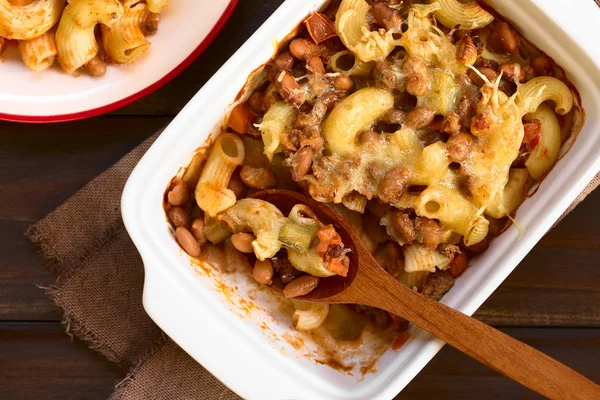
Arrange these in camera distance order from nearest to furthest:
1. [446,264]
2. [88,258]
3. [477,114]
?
1. [477,114]
2. [446,264]
3. [88,258]

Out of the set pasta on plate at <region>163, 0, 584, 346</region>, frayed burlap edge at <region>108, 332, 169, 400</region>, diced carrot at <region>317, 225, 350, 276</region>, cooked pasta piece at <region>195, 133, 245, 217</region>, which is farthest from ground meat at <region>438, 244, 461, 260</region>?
frayed burlap edge at <region>108, 332, 169, 400</region>

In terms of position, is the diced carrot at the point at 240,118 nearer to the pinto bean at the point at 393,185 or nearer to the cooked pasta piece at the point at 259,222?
the cooked pasta piece at the point at 259,222

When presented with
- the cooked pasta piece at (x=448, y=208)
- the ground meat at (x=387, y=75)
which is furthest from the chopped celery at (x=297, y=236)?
the ground meat at (x=387, y=75)

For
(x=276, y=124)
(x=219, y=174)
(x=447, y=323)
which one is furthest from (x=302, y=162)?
(x=447, y=323)

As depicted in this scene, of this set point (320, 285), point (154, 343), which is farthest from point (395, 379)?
point (154, 343)

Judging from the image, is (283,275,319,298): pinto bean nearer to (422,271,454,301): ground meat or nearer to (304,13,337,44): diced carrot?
(422,271,454,301): ground meat

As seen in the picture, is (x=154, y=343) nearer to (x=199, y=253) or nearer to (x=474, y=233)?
(x=199, y=253)

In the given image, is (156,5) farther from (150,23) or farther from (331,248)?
(331,248)
